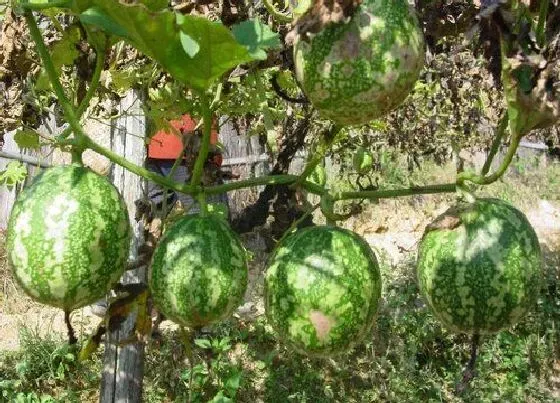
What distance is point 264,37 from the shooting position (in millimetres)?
1160

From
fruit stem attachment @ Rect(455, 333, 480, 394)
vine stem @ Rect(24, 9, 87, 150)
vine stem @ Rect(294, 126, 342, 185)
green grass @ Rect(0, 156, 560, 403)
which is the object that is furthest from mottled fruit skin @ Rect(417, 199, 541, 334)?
green grass @ Rect(0, 156, 560, 403)

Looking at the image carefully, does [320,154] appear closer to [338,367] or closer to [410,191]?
[410,191]

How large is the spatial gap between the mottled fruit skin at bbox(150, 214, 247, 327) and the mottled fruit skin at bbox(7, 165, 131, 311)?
9 cm

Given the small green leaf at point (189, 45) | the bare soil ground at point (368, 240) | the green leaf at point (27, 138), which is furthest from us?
the bare soil ground at point (368, 240)

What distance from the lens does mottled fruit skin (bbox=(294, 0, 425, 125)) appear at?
3.88 feet

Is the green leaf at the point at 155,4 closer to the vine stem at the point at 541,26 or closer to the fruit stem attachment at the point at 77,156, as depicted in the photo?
the fruit stem attachment at the point at 77,156

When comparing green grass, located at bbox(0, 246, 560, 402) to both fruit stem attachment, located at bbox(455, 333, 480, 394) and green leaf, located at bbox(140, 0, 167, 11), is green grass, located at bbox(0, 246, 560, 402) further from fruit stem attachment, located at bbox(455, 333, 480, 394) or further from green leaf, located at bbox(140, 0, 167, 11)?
green leaf, located at bbox(140, 0, 167, 11)

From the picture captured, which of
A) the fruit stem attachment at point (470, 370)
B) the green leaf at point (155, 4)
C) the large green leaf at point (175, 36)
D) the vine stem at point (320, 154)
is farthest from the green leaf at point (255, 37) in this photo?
the fruit stem attachment at point (470, 370)

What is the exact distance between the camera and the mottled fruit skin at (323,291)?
138 cm

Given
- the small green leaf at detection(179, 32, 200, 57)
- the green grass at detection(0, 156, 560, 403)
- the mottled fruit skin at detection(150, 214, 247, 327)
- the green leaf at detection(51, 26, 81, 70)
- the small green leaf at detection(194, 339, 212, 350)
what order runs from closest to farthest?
the small green leaf at detection(179, 32, 200, 57)
the mottled fruit skin at detection(150, 214, 247, 327)
the green leaf at detection(51, 26, 81, 70)
the small green leaf at detection(194, 339, 212, 350)
the green grass at detection(0, 156, 560, 403)

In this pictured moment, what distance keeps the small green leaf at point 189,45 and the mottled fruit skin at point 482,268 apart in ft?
2.15

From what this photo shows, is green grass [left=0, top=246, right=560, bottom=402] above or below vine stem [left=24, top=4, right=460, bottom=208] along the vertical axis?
below

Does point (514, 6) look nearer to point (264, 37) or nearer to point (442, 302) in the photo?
point (264, 37)

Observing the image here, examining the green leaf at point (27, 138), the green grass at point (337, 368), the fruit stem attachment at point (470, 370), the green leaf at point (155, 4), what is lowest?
the green grass at point (337, 368)
